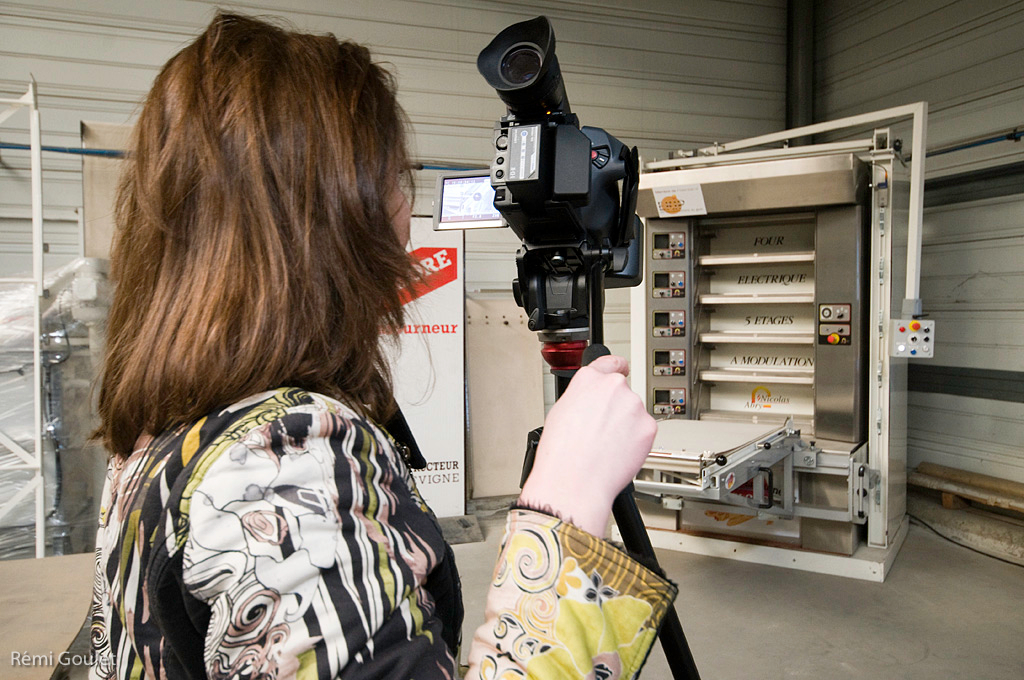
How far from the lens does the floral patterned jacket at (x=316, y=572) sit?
19.7 inches

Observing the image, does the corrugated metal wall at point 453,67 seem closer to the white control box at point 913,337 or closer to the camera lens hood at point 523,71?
the white control box at point 913,337

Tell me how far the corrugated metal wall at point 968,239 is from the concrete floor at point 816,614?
0.74 metres

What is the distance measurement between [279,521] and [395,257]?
1.07 ft

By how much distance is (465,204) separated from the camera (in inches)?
53.6

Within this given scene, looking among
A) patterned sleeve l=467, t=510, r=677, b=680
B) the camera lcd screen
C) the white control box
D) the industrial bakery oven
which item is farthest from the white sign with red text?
patterned sleeve l=467, t=510, r=677, b=680

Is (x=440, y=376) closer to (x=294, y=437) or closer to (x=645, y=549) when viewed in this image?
(x=645, y=549)

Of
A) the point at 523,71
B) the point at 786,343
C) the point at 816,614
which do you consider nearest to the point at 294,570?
the point at 523,71

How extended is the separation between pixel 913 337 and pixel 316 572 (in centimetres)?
309

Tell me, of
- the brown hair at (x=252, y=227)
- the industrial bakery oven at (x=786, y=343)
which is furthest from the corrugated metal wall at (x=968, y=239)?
the brown hair at (x=252, y=227)

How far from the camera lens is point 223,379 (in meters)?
0.58

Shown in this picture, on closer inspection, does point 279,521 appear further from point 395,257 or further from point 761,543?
point 761,543

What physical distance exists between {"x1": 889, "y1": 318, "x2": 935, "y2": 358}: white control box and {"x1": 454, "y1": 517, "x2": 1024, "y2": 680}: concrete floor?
3.64ft

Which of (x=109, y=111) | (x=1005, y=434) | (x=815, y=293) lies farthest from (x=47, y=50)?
(x=1005, y=434)

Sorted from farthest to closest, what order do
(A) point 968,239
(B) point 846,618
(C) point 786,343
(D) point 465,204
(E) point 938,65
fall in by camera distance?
(E) point 938,65, (A) point 968,239, (C) point 786,343, (B) point 846,618, (D) point 465,204
